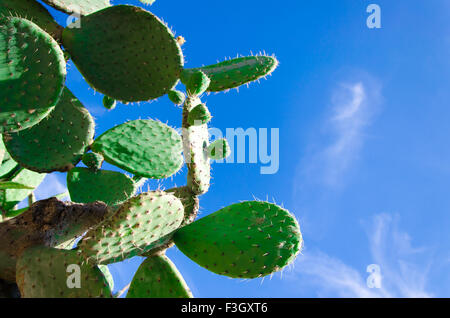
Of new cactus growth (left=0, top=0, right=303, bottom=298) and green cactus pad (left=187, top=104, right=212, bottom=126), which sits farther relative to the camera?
green cactus pad (left=187, top=104, right=212, bottom=126)

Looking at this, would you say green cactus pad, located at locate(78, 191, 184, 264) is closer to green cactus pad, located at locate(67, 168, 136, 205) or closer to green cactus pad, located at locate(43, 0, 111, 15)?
green cactus pad, located at locate(67, 168, 136, 205)

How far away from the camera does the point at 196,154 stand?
1.50 meters

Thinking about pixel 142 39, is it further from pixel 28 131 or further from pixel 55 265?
pixel 55 265

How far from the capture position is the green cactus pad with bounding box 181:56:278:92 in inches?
78.5

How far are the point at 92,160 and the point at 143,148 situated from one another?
29 cm

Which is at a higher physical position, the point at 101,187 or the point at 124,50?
the point at 124,50

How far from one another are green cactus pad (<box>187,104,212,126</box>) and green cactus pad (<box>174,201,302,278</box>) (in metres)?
0.38

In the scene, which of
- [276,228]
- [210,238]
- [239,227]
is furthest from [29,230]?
[276,228]

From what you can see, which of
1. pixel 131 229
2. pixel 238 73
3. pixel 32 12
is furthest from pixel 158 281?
pixel 32 12

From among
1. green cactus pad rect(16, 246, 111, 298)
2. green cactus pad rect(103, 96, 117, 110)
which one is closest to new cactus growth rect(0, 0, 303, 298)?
green cactus pad rect(16, 246, 111, 298)

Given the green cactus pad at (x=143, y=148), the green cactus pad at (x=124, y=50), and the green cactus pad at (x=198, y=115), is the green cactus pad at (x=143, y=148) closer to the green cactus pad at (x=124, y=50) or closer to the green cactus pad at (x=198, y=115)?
the green cactus pad at (x=124, y=50)

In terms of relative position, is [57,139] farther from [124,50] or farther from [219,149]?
[219,149]
